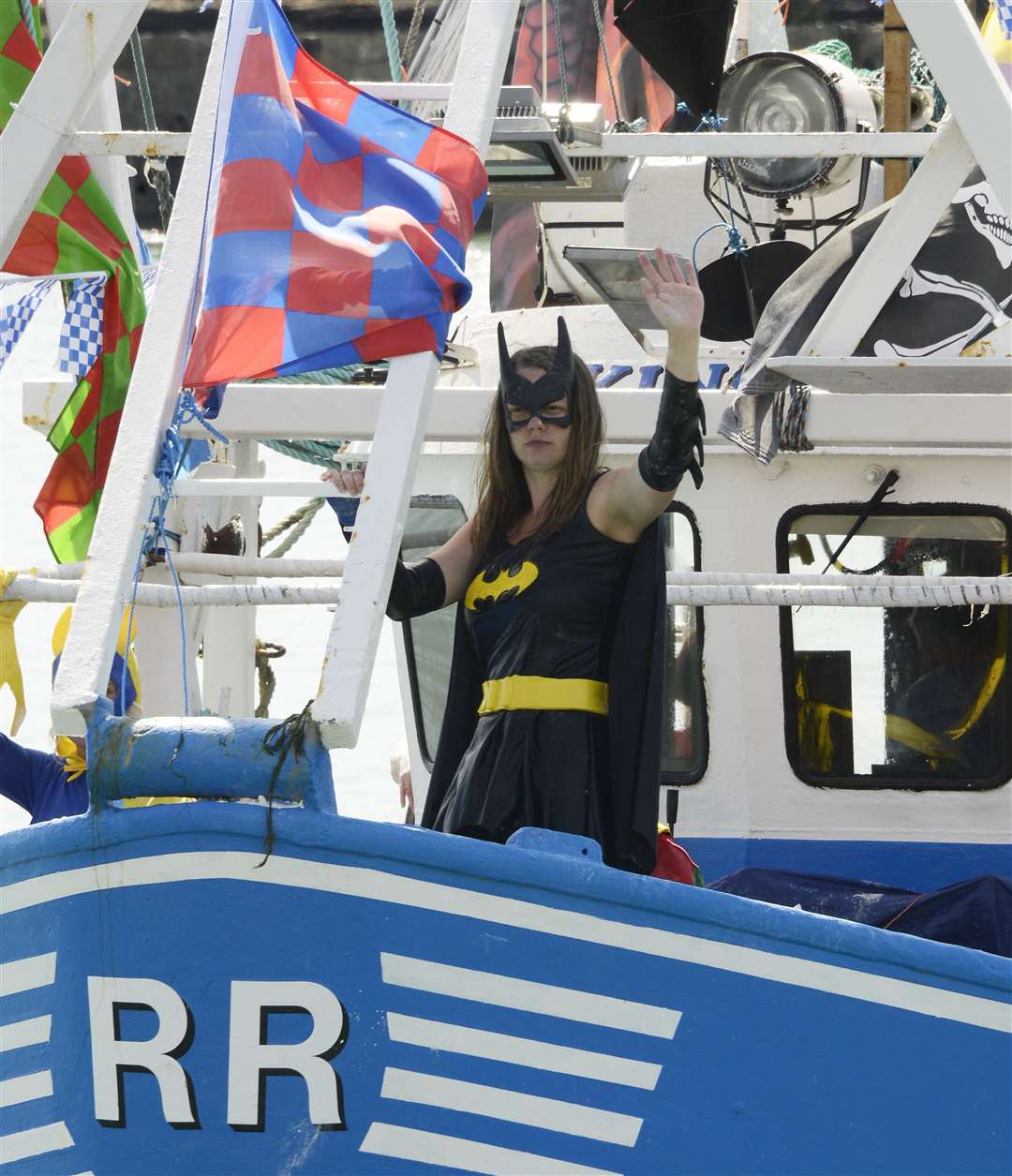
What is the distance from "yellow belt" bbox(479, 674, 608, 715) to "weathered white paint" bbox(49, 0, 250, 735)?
0.84 metres

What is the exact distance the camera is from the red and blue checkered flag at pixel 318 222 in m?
3.35

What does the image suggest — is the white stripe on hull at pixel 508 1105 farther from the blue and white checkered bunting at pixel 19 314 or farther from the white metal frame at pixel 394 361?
the blue and white checkered bunting at pixel 19 314

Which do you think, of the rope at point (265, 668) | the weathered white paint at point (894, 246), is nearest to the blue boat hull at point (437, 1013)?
the weathered white paint at point (894, 246)

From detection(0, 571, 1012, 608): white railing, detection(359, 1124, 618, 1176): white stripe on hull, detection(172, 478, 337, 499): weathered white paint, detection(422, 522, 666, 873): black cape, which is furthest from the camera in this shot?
detection(172, 478, 337, 499): weathered white paint

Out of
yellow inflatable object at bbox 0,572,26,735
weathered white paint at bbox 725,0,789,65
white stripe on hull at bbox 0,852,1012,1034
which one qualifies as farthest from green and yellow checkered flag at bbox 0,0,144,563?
weathered white paint at bbox 725,0,789,65

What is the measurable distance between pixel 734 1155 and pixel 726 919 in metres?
0.43

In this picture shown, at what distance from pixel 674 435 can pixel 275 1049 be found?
135 cm

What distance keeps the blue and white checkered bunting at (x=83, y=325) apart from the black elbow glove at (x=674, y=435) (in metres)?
2.77

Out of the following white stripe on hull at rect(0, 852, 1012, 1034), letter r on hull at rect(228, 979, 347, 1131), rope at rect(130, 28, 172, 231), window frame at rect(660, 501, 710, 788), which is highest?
rope at rect(130, 28, 172, 231)

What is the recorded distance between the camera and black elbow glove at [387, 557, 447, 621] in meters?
3.61

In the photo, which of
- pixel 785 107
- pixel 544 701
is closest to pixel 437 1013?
pixel 544 701

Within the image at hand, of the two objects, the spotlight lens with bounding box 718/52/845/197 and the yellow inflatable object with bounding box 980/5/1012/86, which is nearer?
the yellow inflatable object with bounding box 980/5/1012/86

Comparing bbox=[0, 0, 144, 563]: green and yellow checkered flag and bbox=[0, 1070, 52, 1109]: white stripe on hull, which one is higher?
bbox=[0, 0, 144, 563]: green and yellow checkered flag

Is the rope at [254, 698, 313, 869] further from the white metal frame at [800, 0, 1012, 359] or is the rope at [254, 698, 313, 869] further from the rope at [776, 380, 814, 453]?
the rope at [776, 380, 814, 453]
